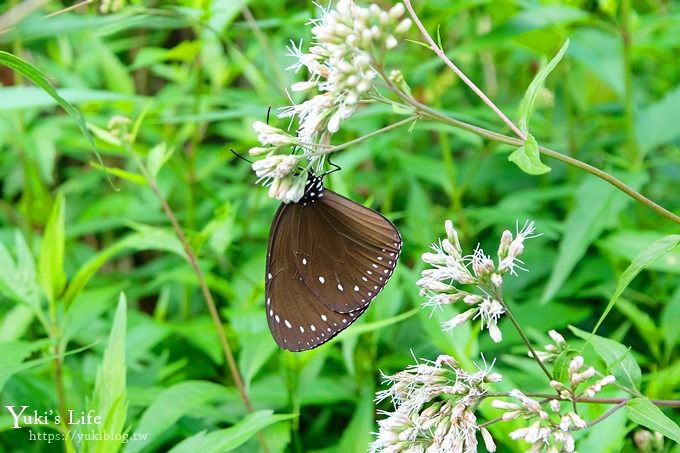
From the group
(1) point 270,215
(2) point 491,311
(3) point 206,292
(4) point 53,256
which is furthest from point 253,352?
(1) point 270,215

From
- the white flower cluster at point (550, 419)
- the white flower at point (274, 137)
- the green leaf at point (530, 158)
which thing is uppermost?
the green leaf at point (530, 158)

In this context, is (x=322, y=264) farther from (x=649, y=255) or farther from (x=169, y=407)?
(x=649, y=255)

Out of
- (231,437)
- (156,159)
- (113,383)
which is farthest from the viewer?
(156,159)

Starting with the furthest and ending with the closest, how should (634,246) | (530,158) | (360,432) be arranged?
(634,246) < (360,432) < (530,158)

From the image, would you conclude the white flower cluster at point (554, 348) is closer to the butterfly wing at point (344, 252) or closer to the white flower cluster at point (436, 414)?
the white flower cluster at point (436, 414)

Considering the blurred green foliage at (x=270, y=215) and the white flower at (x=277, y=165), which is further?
the blurred green foliage at (x=270, y=215)

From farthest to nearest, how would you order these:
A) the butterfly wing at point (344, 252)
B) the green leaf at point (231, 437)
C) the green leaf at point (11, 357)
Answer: the butterfly wing at point (344, 252)
the green leaf at point (11, 357)
the green leaf at point (231, 437)

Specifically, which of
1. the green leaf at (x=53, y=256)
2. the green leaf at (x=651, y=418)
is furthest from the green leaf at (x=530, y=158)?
the green leaf at (x=53, y=256)

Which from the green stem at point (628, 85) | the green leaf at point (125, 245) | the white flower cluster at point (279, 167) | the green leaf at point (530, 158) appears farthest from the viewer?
the green stem at point (628, 85)
